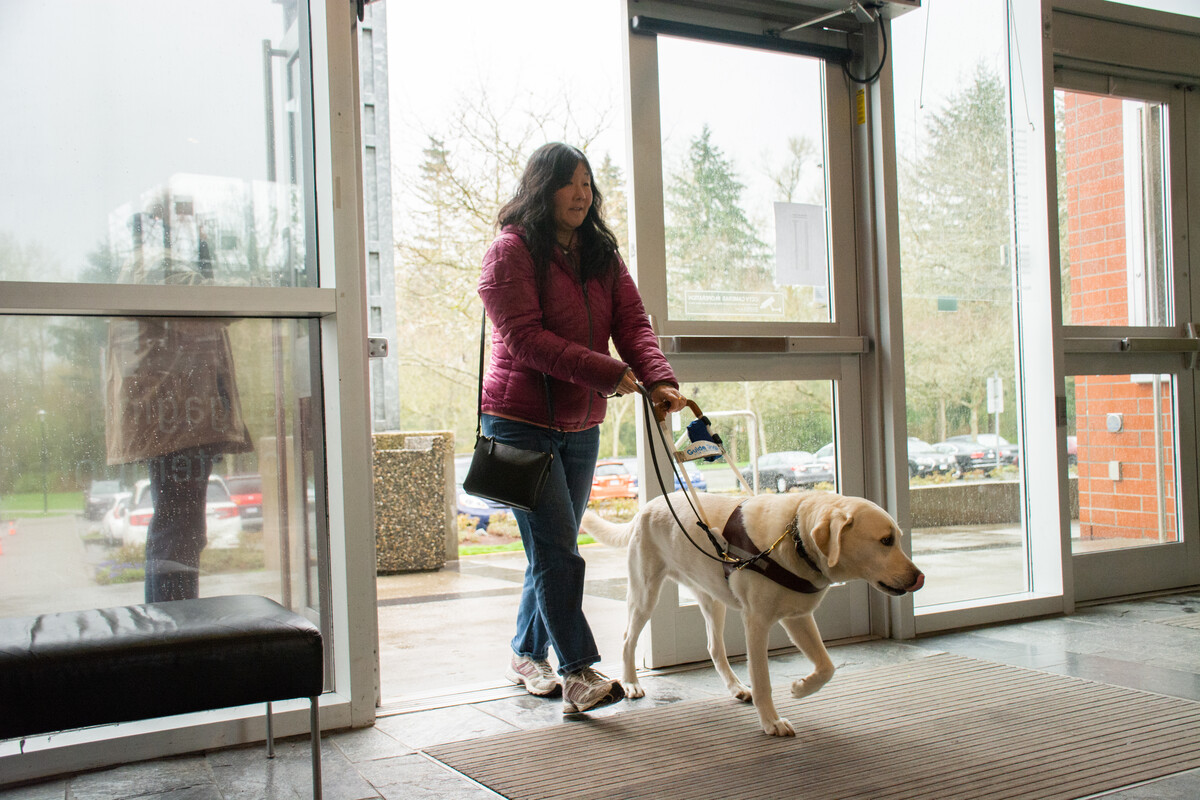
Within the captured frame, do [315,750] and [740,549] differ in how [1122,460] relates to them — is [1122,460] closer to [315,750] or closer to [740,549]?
[740,549]

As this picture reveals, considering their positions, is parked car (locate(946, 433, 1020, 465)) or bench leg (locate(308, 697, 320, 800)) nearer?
bench leg (locate(308, 697, 320, 800))

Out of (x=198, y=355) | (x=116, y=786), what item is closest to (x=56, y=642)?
(x=116, y=786)

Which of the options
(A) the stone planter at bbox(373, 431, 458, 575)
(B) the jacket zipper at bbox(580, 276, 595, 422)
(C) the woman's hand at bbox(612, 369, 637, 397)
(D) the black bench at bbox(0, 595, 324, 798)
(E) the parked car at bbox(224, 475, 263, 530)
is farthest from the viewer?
(A) the stone planter at bbox(373, 431, 458, 575)

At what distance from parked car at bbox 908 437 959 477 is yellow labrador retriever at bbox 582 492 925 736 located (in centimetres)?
127

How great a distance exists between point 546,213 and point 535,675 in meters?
1.35

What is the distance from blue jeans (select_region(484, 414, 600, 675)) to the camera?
98.5 inches

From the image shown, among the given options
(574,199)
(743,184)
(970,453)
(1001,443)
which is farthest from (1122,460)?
(574,199)

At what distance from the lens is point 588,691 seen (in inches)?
96.6

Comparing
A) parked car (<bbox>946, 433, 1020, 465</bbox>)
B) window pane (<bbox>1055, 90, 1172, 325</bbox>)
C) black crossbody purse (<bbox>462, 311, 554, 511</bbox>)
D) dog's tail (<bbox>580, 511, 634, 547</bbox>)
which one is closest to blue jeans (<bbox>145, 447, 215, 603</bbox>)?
black crossbody purse (<bbox>462, 311, 554, 511</bbox>)

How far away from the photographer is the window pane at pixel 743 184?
3.21m

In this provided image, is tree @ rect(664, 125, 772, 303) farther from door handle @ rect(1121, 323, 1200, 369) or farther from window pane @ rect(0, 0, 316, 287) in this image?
door handle @ rect(1121, 323, 1200, 369)

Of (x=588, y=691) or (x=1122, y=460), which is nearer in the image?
(x=588, y=691)

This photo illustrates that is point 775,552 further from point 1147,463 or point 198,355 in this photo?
point 1147,463

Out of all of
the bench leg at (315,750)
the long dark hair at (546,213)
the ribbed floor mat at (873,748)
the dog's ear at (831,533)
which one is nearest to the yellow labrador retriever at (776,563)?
the dog's ear at (831,533)
